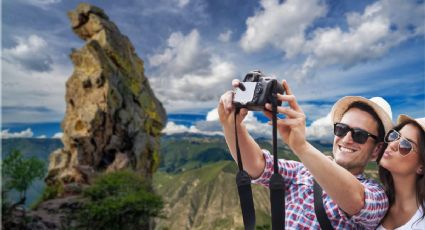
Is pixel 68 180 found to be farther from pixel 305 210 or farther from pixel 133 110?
pixel 305 210

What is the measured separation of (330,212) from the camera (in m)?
2.43

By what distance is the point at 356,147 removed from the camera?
2.60 m

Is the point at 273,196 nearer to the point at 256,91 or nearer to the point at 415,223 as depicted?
the point at 256,91

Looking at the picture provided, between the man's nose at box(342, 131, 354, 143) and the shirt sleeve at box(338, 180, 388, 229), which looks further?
the man's nose at box(342, 131, 354, 143)

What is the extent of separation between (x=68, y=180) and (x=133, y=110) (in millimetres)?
11295

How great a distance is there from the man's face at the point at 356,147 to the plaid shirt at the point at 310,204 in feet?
0.41

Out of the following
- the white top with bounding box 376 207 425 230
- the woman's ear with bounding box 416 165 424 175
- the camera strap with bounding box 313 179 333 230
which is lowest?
the white top with bounding box 376 207 425 230

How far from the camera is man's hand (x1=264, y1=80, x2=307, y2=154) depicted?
201 centimetres

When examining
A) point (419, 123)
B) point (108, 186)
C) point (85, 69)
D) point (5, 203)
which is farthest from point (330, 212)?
point (85, 69)

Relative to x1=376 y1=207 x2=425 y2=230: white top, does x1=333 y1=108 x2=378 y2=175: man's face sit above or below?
Answer: above

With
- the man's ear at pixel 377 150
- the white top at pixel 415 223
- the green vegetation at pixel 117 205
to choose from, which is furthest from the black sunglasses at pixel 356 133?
the green vegetation at pixel 117 205

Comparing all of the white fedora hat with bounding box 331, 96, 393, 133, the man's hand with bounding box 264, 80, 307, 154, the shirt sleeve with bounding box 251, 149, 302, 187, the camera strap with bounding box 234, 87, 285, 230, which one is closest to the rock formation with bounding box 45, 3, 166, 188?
the shirt sleeve with bounding box 251, 149, 302, 187

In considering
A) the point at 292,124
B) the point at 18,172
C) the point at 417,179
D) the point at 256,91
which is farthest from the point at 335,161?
the point at 18,172

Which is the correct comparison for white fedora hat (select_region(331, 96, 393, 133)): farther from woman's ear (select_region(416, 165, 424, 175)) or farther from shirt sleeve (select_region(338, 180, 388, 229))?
shirt sleeve (select_region(338, 180, 388, 229))
